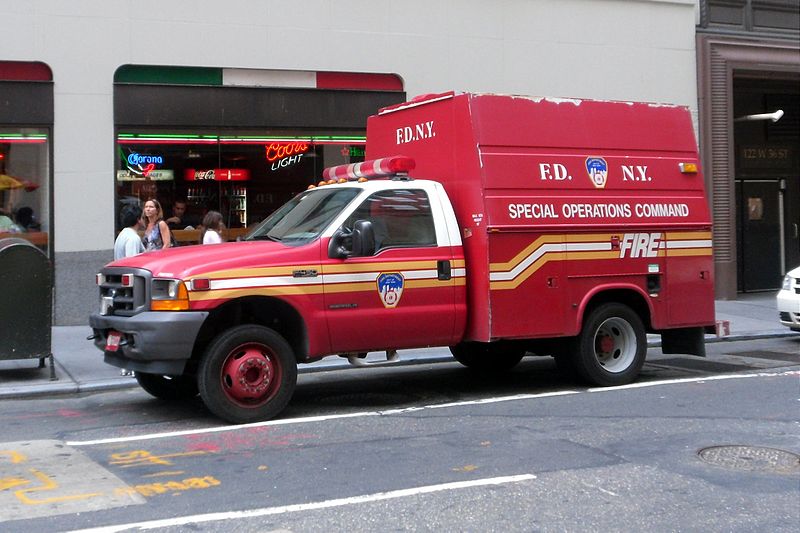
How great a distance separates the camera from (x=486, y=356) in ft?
36.6

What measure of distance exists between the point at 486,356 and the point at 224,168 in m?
6.38

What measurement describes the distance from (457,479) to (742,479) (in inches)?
74.5

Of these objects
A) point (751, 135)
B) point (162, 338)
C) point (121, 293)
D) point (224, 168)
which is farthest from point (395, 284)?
point (751, 135)

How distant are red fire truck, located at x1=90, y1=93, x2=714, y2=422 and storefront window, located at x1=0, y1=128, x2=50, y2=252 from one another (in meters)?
5.97

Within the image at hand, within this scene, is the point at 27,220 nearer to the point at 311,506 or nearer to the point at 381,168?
the point at 381,168

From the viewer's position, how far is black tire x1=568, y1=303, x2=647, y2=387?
391 inches

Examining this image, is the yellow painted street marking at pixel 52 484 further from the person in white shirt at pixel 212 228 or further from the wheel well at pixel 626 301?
the wheel well at pixel 626 301

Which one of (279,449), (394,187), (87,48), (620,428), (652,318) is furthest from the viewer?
(87,48)

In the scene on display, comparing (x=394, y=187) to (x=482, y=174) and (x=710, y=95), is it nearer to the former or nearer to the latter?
(x=482, y=174)

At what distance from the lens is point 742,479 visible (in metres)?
6.46

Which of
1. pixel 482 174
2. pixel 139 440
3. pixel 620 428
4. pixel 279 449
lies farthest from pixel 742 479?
pixel 139 440

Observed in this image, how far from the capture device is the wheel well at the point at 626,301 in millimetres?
10070

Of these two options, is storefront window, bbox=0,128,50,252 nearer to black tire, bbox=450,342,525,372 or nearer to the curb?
the curb

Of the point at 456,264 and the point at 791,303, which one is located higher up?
the point at 456,264
